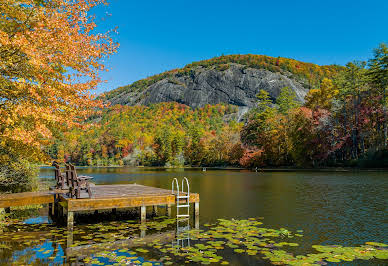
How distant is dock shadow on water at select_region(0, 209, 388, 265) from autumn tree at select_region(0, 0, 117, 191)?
3420 mm

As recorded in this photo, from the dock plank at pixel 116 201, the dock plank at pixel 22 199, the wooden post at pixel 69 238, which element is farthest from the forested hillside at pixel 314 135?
the wooden post at pixel 69 238

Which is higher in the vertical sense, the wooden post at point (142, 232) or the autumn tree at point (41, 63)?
the autumn tree at point (41, 63)

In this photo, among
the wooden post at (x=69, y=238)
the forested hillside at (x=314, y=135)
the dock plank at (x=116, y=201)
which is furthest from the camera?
the forested hillside at (x=314, y=135)

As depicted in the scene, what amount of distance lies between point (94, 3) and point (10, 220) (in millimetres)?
10509

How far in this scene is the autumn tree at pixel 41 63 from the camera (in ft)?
32.4

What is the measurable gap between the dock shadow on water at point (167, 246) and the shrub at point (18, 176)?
4036 mm

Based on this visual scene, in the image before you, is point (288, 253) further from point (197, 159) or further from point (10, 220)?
point (197, 159)

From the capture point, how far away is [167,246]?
983cm

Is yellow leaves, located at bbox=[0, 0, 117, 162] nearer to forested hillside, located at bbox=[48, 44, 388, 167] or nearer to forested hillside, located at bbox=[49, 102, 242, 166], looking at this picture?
forested hillside, located at bbox=[48, 44, 388, 167]

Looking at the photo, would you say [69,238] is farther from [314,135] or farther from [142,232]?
[314,135]

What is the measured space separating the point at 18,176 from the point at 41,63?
10359mm

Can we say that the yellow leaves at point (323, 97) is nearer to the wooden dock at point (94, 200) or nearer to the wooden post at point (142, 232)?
the wooden dock at point (94, 200)

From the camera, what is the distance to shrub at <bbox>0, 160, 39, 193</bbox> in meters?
16.5

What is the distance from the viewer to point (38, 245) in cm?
994
